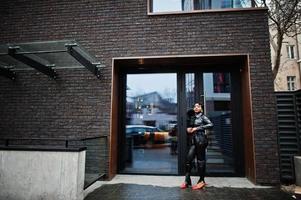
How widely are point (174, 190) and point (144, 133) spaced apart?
196 cm

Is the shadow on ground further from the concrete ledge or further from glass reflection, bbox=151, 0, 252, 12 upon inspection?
glass reflection, bbox=151, 0, 252, 12

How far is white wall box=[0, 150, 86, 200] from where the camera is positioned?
3.82 meters

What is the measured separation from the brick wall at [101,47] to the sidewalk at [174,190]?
2.67ft

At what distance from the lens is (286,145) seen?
16.6 feet

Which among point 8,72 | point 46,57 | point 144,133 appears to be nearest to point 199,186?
point 144,133

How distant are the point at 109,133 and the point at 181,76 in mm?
2380

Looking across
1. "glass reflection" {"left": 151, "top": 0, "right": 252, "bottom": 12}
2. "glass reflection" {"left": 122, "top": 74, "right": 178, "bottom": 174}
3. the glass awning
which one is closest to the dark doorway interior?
"glass reflection" {"left": 122, "top": 74, "right": 178, "bottom": 174}

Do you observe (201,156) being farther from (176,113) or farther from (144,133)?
(144,133)

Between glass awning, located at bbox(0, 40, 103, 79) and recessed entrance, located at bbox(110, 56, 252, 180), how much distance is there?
971mm

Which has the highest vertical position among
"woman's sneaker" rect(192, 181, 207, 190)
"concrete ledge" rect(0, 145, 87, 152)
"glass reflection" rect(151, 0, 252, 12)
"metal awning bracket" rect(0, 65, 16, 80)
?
"glass reflection" rect(151, 0, 252, 12)

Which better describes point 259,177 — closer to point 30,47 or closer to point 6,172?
point 6,172

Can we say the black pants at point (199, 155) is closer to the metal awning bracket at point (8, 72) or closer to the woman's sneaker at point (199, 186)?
the woman's sneaker at point (199, 186)

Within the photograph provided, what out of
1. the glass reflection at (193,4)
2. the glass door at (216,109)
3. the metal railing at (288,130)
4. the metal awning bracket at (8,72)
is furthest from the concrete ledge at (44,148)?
the metal railing at (288,130)

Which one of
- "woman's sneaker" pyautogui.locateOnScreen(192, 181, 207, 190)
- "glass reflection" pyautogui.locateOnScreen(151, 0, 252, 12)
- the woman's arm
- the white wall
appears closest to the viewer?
the white wall
